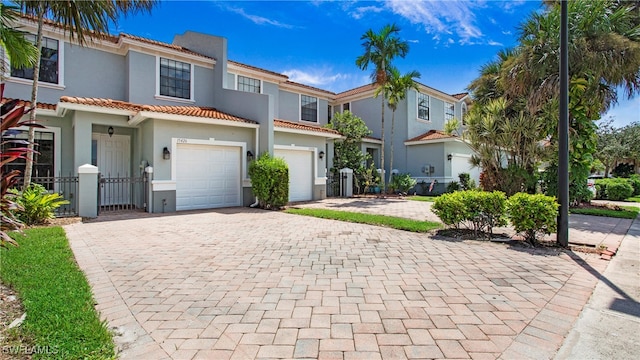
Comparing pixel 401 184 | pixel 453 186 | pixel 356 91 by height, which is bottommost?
pixel 453 186

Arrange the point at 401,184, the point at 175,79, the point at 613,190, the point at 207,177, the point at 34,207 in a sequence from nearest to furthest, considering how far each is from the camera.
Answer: the point at 34,207 < the point at 207,177 < the point at 175,79 < the point at 613,190 < the point at 401,184

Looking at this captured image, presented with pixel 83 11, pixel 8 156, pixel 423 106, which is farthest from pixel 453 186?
pixel 8 156

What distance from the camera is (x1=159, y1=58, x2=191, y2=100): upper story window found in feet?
44.4

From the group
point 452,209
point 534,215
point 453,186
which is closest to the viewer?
point 534,215

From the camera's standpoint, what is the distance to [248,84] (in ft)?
55.7

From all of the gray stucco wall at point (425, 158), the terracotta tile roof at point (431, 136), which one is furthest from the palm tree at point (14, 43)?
the gray stucco wall at point (425, 158)

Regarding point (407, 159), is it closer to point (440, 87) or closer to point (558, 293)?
point (440, 87)

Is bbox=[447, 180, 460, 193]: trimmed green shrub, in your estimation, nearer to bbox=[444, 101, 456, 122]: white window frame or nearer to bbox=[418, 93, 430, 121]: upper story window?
bbox=[418, 93, 430, 121]: upper story window

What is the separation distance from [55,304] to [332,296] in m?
2.95

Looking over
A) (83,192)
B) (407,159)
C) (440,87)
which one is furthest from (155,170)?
(440,87)

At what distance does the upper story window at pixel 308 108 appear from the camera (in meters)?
19.7

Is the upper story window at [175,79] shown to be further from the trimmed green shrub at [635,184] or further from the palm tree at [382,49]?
the trimmed green shrub at [635,184]

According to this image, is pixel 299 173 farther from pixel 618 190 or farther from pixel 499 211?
pixel 618 190

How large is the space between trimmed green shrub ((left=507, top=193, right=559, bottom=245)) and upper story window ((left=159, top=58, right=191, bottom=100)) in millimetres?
13593
